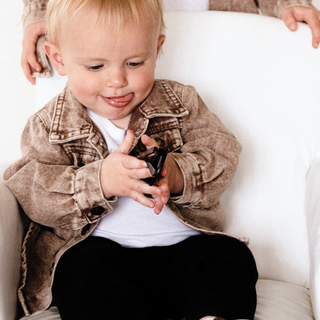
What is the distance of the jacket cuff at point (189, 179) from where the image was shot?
2.68 feet

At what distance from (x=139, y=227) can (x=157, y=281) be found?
0.11 meters

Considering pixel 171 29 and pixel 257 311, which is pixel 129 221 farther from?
pixel 171 29

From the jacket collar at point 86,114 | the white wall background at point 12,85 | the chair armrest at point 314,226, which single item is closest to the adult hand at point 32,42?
the jacket collar at point 86,114

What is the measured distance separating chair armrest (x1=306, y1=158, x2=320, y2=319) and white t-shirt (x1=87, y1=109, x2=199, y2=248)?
226mm

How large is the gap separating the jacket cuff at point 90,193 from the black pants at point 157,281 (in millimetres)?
62

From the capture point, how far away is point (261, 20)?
3.47 feet

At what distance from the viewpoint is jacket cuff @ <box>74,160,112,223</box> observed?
78 centimetres

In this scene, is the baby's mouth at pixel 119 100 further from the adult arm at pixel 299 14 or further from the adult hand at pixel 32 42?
the adult arm at pixel 299 14

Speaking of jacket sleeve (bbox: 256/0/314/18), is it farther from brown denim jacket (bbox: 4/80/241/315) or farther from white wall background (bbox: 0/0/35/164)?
white wall background (bbox: 0/0/35/164)

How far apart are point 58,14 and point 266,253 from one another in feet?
2.12

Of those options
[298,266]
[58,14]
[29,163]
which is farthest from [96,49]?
[298,266]

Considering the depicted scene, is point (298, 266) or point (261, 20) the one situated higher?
point (261, 20)

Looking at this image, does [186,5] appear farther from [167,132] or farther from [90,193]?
[90,193]

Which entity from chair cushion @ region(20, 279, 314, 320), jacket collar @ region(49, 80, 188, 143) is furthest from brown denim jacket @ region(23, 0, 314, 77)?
chair cushion @ region(20, 279, 314, 320)
